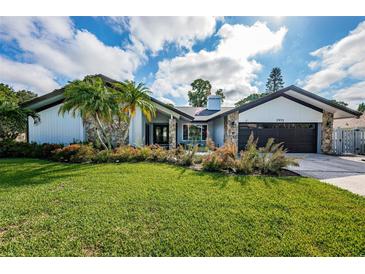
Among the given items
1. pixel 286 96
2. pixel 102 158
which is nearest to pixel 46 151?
pixel 102 158

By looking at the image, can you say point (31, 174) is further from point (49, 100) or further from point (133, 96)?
point (49, 100)

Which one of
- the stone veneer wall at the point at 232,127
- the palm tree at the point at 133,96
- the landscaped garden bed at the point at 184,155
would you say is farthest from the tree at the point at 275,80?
the palm tree at the point at 133,96

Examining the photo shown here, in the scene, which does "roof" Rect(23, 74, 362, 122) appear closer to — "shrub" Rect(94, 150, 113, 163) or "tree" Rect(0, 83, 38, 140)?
"tree" Rect(0, 83, 38, 140)

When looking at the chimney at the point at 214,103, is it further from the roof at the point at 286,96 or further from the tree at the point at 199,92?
the tree at the point at 199,92

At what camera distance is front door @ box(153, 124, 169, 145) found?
16156 millimetres

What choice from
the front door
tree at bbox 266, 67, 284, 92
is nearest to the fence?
the front door

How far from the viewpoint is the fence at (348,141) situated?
41.8 feet

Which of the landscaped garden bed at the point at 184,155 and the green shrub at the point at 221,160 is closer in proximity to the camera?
the landscaped garden bed at the point at 184,155

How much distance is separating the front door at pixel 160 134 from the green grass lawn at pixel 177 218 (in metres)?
10.6

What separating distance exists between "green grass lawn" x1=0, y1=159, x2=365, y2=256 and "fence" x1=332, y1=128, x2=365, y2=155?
11287mm

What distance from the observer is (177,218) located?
3.28m
